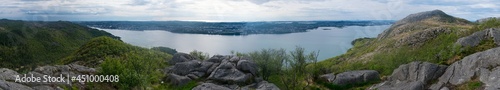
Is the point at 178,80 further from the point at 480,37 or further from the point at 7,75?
the point at 480,37

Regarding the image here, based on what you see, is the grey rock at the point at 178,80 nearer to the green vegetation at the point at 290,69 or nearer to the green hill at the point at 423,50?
the green vegetation at the point at 290,69

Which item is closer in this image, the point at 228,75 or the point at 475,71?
the point at 475,71

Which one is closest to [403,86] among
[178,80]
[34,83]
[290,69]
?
[290,69]

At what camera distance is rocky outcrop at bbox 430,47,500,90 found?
25.1 meters

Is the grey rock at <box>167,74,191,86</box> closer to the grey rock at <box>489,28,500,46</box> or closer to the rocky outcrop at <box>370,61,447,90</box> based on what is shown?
the rocky outcrop at <box>370,61,447,90</box>

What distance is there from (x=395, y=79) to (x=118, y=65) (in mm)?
27613

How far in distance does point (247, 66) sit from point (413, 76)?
69.3 feet

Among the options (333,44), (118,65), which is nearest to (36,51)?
(333,44)

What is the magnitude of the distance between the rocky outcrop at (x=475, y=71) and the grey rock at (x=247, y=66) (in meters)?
23.0

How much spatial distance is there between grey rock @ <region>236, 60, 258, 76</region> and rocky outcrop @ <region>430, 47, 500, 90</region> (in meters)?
23.0

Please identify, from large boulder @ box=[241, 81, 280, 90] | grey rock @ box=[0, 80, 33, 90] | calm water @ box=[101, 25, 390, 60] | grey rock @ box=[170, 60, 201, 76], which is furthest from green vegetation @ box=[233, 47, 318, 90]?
calm water @ box=[101, 25, 390, 60]

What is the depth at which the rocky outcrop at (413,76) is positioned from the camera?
29.1 m

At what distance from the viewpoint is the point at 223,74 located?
4394 centimetres

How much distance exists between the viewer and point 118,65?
35688mm
